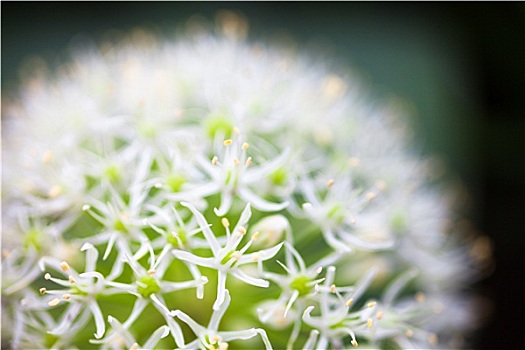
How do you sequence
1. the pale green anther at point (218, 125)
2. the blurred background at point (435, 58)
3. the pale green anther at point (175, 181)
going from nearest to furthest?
the pale green anther at point (175, 181)
the pale green anther at point (218, 125)
the blurred background at point (435, 58)

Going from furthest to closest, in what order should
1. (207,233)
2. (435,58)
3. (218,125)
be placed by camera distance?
(435,58), (218,125), (207,233)

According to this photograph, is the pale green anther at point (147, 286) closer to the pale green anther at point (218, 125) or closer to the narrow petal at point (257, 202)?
the narrow petal at point (257, 202)

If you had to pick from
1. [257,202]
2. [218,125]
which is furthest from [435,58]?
[257,202]

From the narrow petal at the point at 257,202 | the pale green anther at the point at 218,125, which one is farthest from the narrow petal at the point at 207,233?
the pale green anther at the point at 218,125

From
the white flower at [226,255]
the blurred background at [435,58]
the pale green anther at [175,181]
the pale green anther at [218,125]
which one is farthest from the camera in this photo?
the blurred background at [435,58]

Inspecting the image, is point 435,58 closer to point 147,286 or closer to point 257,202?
point 257,202

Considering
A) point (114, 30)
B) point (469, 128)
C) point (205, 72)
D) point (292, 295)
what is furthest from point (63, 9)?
Answer: point (292, 295)

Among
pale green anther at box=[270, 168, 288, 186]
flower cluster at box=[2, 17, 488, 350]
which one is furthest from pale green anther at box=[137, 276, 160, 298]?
pale green anther at box=[270, 168, 288, 186]
